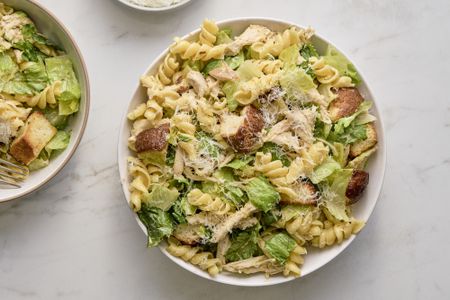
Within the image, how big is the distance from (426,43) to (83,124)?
1.94 meters

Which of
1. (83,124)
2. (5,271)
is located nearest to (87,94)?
(83,124)

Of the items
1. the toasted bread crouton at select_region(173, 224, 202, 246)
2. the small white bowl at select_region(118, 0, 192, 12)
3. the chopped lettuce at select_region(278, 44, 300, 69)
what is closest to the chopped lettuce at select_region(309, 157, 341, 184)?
the chopped lettuce at select_region(278, 44, 300, 69)

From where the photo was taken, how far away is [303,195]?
2955mm

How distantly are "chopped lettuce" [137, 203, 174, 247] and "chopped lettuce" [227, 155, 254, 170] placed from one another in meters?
0.40

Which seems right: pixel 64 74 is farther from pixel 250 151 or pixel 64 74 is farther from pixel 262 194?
pixel 262 194

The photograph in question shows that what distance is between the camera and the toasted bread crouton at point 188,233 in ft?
9.81

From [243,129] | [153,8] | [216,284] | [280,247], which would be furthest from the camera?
[216,284]

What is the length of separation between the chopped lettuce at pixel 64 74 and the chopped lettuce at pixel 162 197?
626 millimetres

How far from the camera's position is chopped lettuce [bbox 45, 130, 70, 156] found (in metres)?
3.12

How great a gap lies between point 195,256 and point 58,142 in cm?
90

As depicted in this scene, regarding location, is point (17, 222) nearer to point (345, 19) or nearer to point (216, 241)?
point (216, 241)

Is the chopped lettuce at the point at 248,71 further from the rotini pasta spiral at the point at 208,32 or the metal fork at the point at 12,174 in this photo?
the metal fork at the point at 12,174

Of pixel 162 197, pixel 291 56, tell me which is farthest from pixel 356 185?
pixel 162 197

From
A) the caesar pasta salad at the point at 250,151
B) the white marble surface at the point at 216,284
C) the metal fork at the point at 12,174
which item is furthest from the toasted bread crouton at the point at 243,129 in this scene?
the metal fork at the point at 12,174
